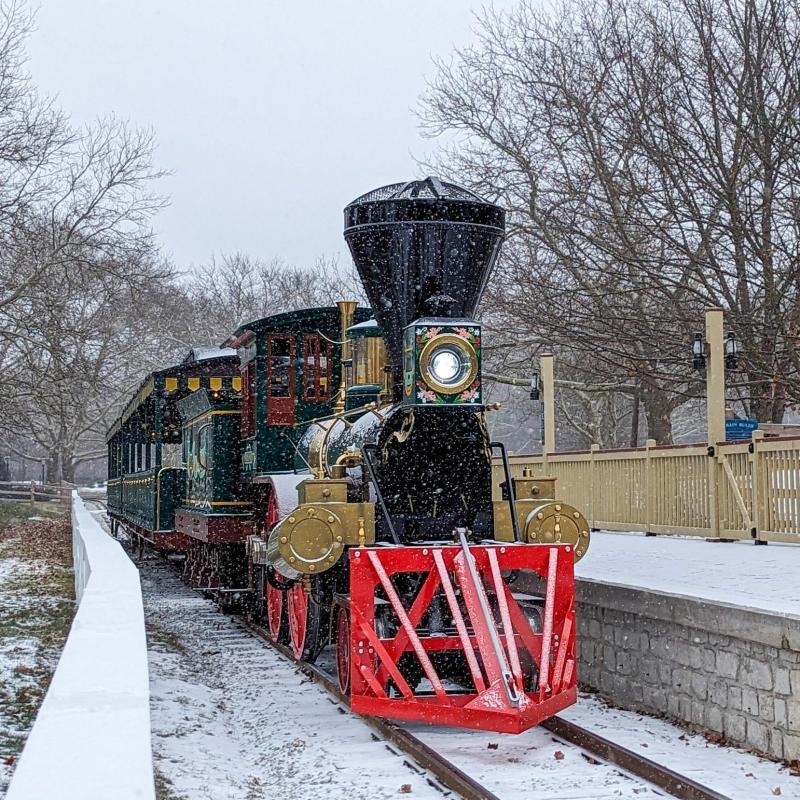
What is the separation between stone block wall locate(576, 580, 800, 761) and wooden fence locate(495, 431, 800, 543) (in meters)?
2.37

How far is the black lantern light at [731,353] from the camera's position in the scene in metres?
15.5

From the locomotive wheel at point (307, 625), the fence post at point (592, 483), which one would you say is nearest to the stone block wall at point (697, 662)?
the locomotive wheel at point (307, 625)

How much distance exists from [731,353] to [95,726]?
13.4 m

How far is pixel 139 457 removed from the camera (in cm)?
1928

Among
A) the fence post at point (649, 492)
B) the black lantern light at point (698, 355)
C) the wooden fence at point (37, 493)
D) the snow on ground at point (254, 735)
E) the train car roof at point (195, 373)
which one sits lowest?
the snow on ground at point (254, 735)

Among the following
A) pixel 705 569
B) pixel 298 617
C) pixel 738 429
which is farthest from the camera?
pixel 738 429

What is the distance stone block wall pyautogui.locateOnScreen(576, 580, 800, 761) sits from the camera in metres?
5.97

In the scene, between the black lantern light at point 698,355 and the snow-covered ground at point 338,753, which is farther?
the black lantern light at point 698,355

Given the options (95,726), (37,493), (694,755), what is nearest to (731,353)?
(694,755)

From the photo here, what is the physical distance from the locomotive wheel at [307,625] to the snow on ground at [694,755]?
6.75ft

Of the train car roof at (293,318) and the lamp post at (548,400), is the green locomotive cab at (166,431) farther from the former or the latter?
the lamp post at (548,400)

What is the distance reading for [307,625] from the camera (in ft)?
28.2

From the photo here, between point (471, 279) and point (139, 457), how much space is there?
12806 mm

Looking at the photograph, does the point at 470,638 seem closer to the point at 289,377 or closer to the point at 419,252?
the point at 419,252
